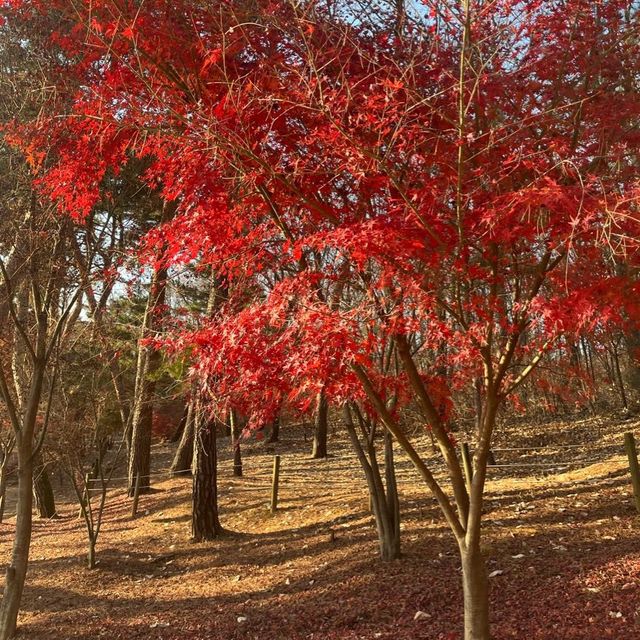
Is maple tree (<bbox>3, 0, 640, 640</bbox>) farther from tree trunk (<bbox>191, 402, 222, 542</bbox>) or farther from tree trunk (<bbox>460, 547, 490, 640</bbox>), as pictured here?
tree trunk (<bbox>191, 402, 222, 542</bbox>)

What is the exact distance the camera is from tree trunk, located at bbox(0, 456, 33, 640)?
5.88 meters

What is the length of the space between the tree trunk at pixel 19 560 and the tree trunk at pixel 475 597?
175 inches

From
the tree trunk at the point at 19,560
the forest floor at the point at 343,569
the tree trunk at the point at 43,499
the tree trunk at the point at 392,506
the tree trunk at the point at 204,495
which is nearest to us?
the forest floor at the point at 343,569

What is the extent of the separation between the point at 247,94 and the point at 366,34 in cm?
117

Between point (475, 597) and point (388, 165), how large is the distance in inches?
116

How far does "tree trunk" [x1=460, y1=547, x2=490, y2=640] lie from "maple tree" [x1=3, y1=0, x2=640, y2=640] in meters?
0.01

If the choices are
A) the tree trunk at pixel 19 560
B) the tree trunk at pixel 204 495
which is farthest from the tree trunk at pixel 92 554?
the tree trunk at pixel 19 560

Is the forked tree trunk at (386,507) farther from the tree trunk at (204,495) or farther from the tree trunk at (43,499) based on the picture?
the tree trunk at (43,499)

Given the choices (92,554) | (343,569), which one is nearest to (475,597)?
(343,569)

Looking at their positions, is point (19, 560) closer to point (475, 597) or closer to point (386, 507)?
point (386, 507)

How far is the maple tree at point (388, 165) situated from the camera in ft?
11.4

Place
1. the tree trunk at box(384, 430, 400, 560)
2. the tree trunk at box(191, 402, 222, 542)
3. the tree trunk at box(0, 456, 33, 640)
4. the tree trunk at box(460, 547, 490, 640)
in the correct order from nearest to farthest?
1. the tree trunk at box(460, 547, 490, 640)
2. the tree trunk at box(0, 456, 33, 640)
3. the tree trunk at box(384, 430, 400, 560)
4. the tree trunk at box(191, 402, 222, 542)

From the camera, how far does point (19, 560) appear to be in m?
5.98

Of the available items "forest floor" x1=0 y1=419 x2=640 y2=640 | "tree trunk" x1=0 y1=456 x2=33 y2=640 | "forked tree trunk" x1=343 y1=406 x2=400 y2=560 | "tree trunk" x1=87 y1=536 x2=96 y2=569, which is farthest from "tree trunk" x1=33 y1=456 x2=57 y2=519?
"forked tree trunk" x1=343 y1=406 x2=400 y2=560
